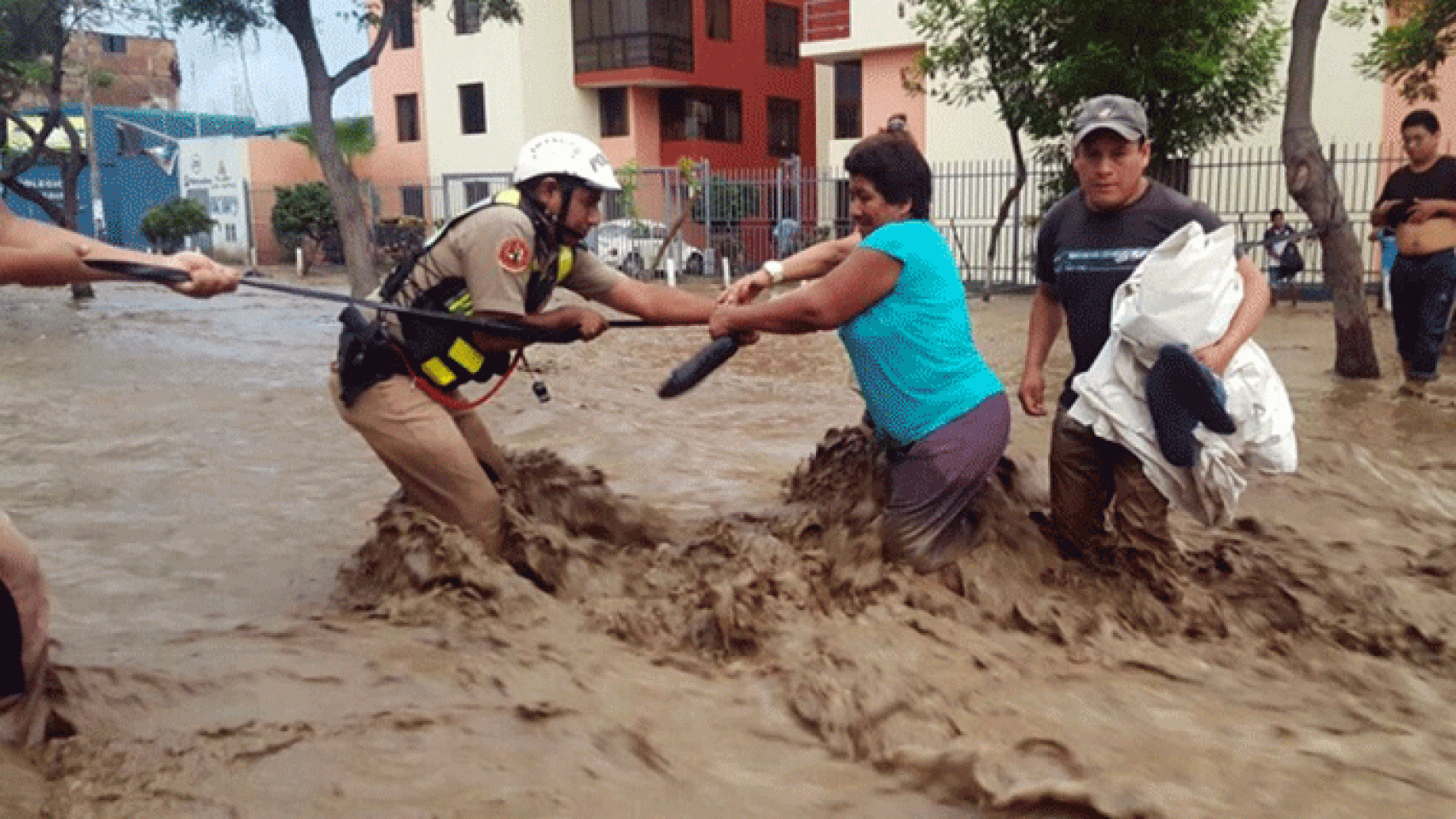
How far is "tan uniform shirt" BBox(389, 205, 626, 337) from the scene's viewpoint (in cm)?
445

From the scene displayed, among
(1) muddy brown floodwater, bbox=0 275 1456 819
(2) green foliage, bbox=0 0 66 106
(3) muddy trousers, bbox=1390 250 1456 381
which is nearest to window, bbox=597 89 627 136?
(2) green foliage, bbox=0 0 66 106

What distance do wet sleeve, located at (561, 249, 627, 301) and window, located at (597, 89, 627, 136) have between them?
31.0m

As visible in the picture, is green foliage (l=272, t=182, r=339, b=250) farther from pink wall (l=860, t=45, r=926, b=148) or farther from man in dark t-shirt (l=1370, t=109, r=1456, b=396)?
man in dark t-shirt (l=1370, t=109, r=1456, b=396)

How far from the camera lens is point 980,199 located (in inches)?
924

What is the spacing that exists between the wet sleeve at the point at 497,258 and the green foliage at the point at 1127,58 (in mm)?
13302

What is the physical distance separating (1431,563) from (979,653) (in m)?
2.29

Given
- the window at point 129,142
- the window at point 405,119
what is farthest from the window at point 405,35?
the window at point 129,142

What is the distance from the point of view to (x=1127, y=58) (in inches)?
646

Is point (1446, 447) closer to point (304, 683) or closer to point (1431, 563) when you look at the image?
point (1431, 563)

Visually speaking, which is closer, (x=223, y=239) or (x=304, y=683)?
(x=304, y=683)

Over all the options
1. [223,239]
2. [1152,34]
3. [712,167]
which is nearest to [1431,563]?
[1152,34]

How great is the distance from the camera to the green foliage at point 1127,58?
1625 cm

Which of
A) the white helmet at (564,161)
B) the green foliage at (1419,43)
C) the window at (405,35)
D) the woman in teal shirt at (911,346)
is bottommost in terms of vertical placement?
the woman in teal shirt at (911,346)

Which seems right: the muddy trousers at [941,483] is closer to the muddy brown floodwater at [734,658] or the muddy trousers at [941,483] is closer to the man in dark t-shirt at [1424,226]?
the muddy brown floodwater at [734,658]
